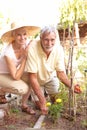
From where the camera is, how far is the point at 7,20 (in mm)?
5621

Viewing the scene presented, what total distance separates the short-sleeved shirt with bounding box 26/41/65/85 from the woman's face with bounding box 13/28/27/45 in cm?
13

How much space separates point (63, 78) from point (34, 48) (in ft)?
1.58

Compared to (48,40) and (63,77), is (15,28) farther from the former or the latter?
(63,77)

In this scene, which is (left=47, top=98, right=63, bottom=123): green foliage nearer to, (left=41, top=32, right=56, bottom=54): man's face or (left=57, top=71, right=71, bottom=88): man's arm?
(left=57, top=71, right=71, bottom=88): man's arm

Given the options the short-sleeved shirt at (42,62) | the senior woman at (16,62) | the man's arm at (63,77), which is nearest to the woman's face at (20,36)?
the senior woman at (16,62)

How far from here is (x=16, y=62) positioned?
11.0 feet

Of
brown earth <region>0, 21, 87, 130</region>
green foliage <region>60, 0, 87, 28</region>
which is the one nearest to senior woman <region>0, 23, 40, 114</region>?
brown earth <region>0, 21, 87, 130</region>

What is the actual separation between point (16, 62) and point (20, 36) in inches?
11.1

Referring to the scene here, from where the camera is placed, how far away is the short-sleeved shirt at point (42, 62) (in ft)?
10.5

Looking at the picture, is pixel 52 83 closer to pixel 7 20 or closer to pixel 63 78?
pixel 63 78

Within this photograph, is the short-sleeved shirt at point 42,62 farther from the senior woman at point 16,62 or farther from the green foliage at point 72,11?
the green foliage at point 72,11

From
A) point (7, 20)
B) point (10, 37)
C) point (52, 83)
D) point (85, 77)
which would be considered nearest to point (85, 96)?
point (85, 77)

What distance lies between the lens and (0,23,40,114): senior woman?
326 cm

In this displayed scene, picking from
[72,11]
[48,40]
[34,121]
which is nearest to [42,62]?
[48,40]
